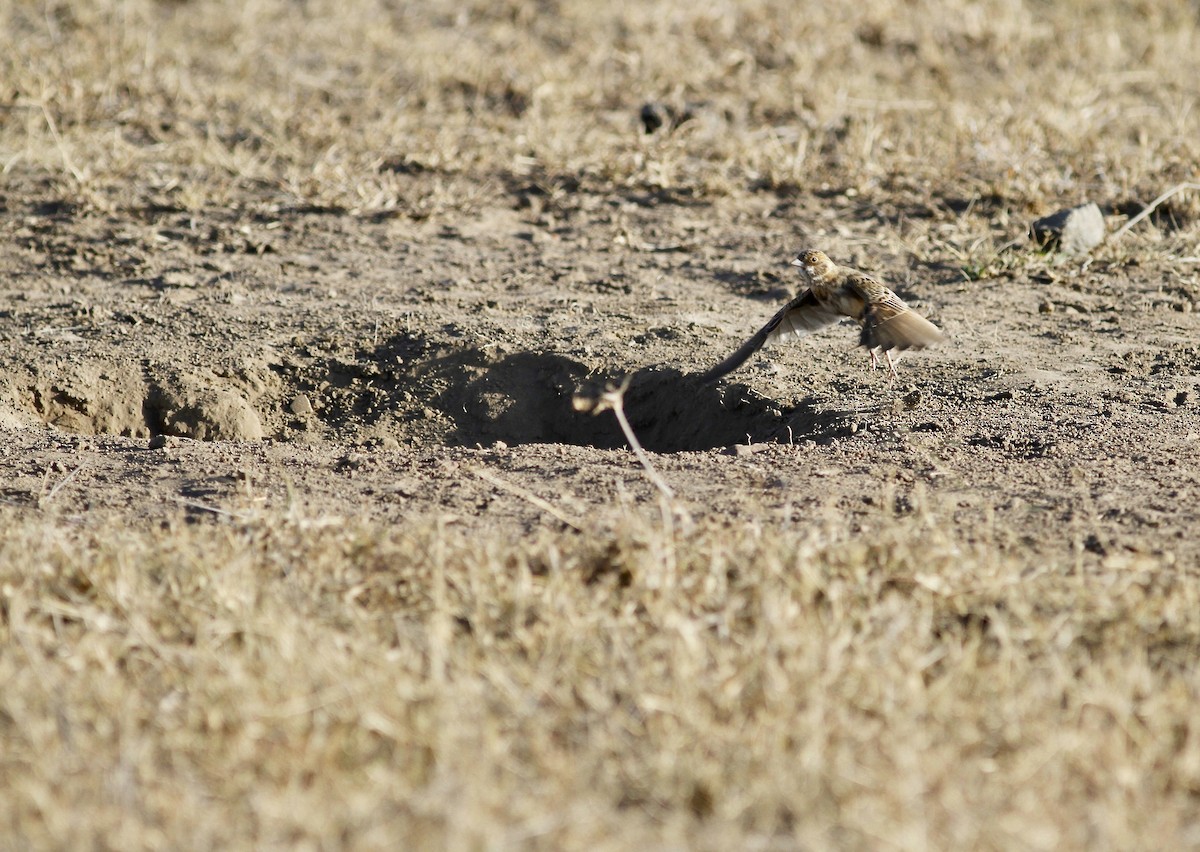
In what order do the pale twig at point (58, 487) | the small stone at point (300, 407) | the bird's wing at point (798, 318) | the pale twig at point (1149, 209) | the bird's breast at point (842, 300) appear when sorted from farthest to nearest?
1. the pale twig at point (1149, 209)
2. the small stone at point (300, 407)
3. the bird's wing at point (798, 318)
4. the bird's breast at point (842, 300)
5. the pale twig at point (58, 487)

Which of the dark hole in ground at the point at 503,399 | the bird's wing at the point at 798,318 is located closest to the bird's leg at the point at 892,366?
the bird's wing at the point at 798,318

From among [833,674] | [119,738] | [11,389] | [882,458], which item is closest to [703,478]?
[882,458]

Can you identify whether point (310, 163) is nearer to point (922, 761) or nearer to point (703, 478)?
point (703, 478)

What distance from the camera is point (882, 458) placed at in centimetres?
441

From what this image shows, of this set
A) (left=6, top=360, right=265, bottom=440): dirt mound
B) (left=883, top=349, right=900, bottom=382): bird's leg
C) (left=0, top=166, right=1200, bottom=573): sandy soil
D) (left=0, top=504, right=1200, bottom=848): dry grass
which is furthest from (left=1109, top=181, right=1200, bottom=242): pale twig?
(left=6, top=360, right=265, bottom=440): dirt mound

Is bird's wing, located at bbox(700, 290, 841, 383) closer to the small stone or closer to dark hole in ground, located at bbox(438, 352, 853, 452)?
dark hole in ground, located at bbox(438, 352, 853, 452)

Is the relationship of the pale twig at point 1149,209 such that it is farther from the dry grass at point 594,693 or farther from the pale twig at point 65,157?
the pale twig at point 65,157

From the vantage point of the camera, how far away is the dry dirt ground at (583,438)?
103 inches

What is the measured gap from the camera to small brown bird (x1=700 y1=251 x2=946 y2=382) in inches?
177

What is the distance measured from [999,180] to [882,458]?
3.21m

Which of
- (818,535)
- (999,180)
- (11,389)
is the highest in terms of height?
(999,180)

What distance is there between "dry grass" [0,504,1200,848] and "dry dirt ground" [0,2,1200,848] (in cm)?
1

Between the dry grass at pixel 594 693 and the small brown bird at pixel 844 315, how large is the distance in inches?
41.9

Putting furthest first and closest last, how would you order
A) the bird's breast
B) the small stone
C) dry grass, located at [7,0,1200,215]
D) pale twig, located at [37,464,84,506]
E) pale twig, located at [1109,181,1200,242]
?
1. dry grass, located at [7,0,1200,215]
2. pale twig, located at [1109,181,1200,242]
3. the small stone
4. the bird's breast
5. pale twig, located at [37,464,84,506]
